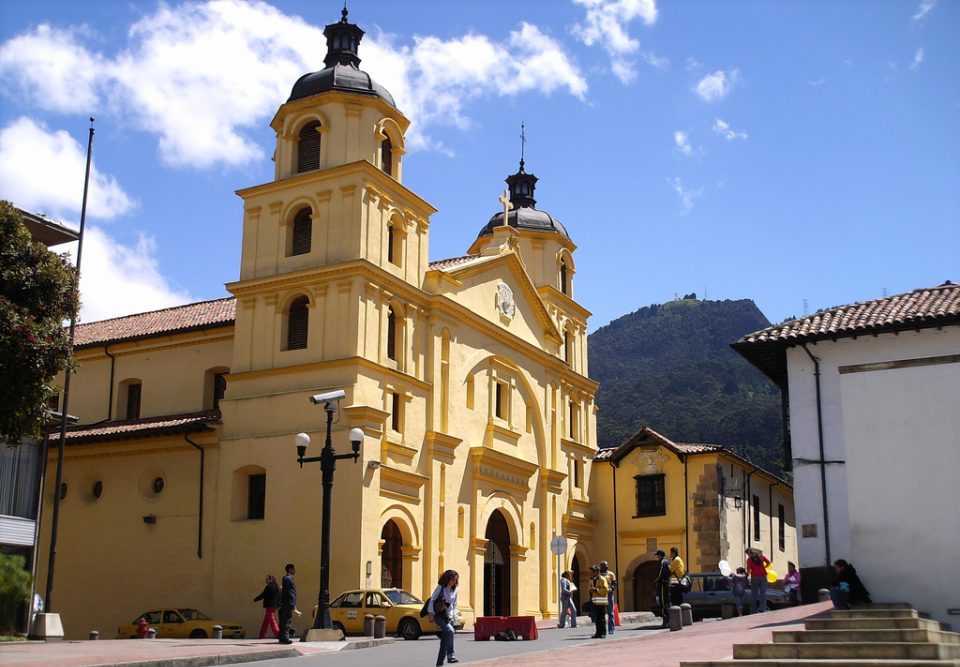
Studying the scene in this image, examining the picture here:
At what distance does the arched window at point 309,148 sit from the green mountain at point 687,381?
37570 mm

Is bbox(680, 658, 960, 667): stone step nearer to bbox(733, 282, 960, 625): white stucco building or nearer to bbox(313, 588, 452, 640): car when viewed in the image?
bbox(733, 282, 960, 625): white stucco building

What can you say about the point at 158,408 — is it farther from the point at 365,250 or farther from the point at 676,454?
the point at 676,454

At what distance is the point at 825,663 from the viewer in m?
14.4

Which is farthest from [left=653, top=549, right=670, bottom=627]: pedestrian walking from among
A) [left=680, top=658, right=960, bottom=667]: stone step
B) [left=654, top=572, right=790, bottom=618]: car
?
[left=680, top=658, right=960, bottom=667]: stone step

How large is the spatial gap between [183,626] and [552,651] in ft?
46.4

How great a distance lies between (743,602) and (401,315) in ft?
44.4

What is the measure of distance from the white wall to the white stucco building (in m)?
0.02

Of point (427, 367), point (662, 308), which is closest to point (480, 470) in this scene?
point (427, 367)

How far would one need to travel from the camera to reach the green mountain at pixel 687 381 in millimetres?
106000

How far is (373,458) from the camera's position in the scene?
1257 inches

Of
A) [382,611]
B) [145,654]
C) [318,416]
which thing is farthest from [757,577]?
[145,654]

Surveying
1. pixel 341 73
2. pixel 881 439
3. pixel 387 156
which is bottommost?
pixel 881 439

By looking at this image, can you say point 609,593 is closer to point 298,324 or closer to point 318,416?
point 318,416

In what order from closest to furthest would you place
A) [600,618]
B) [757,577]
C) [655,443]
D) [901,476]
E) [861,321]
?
[901,476]
[600,618]
[861,321]
[757,577]
[655,443]
